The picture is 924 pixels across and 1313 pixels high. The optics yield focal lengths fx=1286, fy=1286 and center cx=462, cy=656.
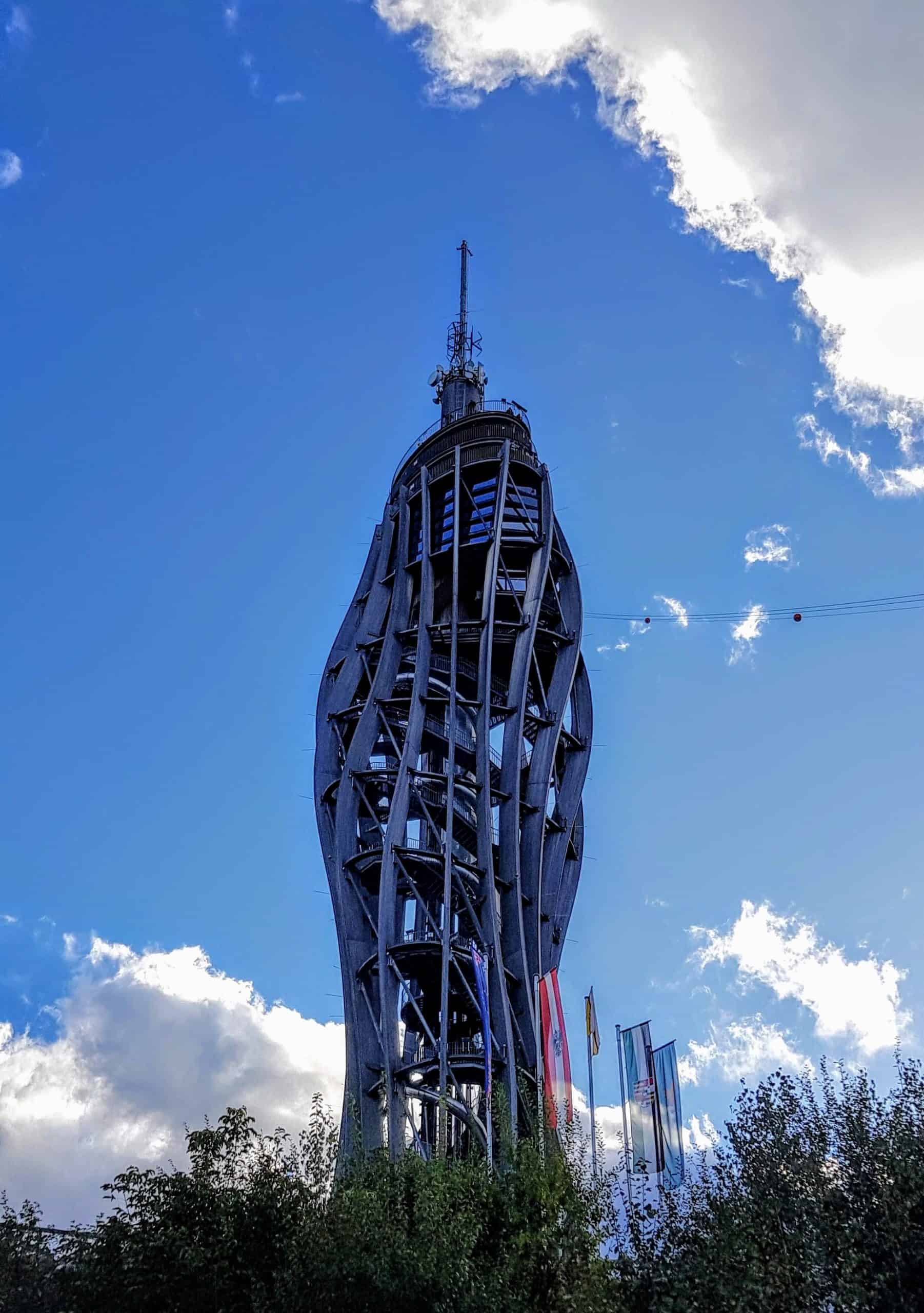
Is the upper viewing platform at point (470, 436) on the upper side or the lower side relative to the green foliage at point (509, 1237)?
upper

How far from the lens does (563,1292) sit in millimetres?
28500

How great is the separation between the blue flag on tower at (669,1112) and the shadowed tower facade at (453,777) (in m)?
8.16

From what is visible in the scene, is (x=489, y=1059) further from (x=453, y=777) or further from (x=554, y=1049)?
(x=453, y=777)

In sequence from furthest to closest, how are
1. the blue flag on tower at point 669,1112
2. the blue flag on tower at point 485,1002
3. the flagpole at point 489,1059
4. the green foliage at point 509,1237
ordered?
the blue flag on tower at point 485,1002 < the flagpole at point 489,1059 < the blue flag on tower at point 669,1112 < the green foliage at point 509,1237

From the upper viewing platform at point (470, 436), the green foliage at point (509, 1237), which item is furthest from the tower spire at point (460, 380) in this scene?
the green foliage at point (509, 1237)

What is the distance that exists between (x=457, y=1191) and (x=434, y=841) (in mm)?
29777

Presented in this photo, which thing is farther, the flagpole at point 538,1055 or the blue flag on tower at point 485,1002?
the blue flag on tower at point 485,1002

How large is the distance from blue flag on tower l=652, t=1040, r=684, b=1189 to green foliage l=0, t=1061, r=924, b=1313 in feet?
21.6

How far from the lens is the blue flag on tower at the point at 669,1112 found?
40406 millimetres

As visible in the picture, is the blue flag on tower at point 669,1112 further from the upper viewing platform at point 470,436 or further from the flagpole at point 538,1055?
the upper viewing platform at point 470,436

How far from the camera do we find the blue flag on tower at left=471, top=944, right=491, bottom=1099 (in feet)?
173

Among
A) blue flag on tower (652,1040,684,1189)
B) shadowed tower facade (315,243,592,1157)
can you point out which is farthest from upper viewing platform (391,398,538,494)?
blue flag on tower (652,1040,684,1189)

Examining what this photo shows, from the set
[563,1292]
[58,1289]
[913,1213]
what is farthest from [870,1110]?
[58,1289]

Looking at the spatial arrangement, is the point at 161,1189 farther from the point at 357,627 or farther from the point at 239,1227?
the point at 357,627
